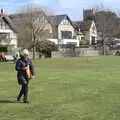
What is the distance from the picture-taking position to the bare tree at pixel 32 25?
7519 cm

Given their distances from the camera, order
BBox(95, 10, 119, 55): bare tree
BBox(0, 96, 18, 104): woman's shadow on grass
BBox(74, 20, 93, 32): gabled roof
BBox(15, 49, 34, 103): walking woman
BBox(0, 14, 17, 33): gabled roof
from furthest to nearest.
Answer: BBox(74, 20, 93, 32): gabled roof, BBox(95, 10, 119, 55): bare tree, BBox(0, 14, 17, 33): gabled roof, BBox(0, 96, 18, 104): woman's shadow on grass, BBox(15, 49, 34, 103): walking woman

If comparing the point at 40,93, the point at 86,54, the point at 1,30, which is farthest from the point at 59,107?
the point at 1,30

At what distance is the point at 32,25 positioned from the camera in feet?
245

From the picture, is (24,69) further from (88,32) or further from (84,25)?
(84,25)

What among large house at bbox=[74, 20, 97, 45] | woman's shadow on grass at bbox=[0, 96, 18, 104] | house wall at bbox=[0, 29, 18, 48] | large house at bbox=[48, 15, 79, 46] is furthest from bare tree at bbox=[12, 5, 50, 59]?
woman's shadow on grass at bbox=[0, 96, 18, 104]

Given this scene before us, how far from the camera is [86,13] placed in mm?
148625

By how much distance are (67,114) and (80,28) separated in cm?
12489

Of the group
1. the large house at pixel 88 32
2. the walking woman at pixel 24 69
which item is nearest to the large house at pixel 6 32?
the large house at pixel 88 32

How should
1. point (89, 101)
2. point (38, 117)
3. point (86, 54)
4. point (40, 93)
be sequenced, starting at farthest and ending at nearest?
point (86, 54), point (40, 93), point (89, 101), point (38, 117)

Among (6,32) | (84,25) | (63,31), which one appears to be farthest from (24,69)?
(84,25)

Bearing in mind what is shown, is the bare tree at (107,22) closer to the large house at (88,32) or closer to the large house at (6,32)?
the large house at (88,32)

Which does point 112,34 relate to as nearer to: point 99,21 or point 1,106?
point 99,21

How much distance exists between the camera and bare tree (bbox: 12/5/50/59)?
247 feet

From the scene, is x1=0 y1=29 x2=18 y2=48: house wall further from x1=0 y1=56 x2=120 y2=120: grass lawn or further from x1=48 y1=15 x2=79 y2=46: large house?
x1=0 y1=56 x2=120 y2=120: grass lawn
